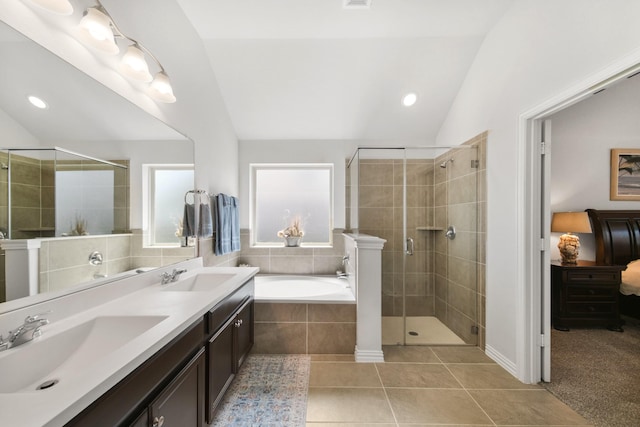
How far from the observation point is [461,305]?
2746 mm

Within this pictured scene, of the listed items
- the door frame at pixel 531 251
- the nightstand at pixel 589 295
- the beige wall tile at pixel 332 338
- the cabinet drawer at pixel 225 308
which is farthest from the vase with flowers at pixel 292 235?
the nightstand at pixel 589 295

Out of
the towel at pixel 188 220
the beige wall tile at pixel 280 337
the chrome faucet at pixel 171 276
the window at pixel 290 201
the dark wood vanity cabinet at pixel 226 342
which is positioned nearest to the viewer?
the dark wood vanity cabinet at pixel 226 342

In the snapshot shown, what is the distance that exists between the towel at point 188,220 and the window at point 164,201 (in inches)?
1.4

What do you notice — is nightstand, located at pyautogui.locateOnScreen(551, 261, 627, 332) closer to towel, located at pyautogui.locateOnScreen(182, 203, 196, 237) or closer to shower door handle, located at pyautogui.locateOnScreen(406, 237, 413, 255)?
shower door handle, located at pyautogui.locateOnScreen(406, 237, 413, 255)

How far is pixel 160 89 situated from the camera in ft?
5.71

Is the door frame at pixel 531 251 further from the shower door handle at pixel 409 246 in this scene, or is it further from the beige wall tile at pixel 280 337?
the beige wall tile at pixel 280 337

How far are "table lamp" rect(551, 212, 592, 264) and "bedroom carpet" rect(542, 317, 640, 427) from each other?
80cm

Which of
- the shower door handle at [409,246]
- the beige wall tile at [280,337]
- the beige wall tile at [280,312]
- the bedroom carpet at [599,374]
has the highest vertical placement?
the shower door handle at [409,246]

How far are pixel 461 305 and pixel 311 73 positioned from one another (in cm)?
282

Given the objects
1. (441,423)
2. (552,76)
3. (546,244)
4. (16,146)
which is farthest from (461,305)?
(16,146)

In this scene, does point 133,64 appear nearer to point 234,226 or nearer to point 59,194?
point 59,194

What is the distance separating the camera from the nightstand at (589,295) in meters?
2.91

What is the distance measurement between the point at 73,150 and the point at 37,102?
21cm

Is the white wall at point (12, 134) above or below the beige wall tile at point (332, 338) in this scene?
above
